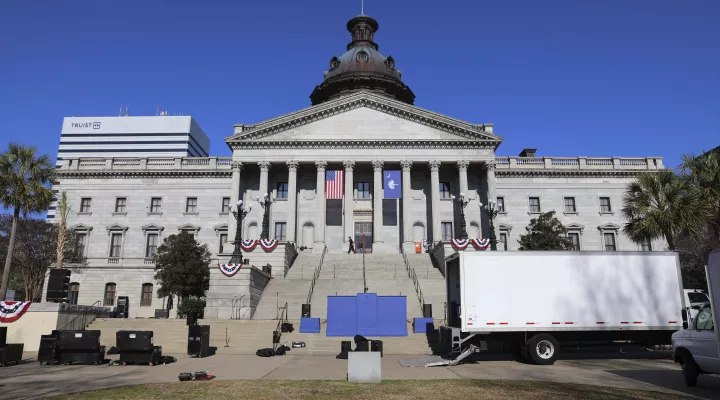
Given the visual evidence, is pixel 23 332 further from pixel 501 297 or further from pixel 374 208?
pixel 374 208

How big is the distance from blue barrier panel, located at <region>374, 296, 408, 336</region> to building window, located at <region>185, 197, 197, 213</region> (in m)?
36.1

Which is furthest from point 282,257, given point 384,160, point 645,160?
point 645,160

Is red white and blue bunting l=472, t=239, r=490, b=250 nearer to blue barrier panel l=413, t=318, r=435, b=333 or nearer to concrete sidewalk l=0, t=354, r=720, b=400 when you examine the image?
blue barrier panel l=413, t=318, r=435, b=333

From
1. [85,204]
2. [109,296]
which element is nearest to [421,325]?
[109,296]

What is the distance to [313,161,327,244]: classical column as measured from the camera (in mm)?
47656

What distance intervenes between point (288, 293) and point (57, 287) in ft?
43.9

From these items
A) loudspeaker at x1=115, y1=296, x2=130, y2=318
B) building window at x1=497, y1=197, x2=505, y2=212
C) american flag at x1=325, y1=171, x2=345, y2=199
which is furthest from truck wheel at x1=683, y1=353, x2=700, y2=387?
building window at x1=497, y1=197, x2=505, y2=212

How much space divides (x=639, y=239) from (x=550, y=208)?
2450cm

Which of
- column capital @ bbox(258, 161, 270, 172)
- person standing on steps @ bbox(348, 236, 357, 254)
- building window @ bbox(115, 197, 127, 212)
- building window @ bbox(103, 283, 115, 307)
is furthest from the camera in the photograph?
building window @ bbox(115, 197, 127, 212)

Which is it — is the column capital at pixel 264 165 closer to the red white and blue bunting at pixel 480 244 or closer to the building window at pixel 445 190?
the building window at pixel 445 190

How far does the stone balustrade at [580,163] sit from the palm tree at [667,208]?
24378mm

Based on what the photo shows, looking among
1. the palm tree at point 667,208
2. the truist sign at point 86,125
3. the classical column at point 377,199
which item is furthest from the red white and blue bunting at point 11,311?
the truist sign at point 86,125

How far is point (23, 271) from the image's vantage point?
46.4m

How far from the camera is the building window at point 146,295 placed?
50438mm
